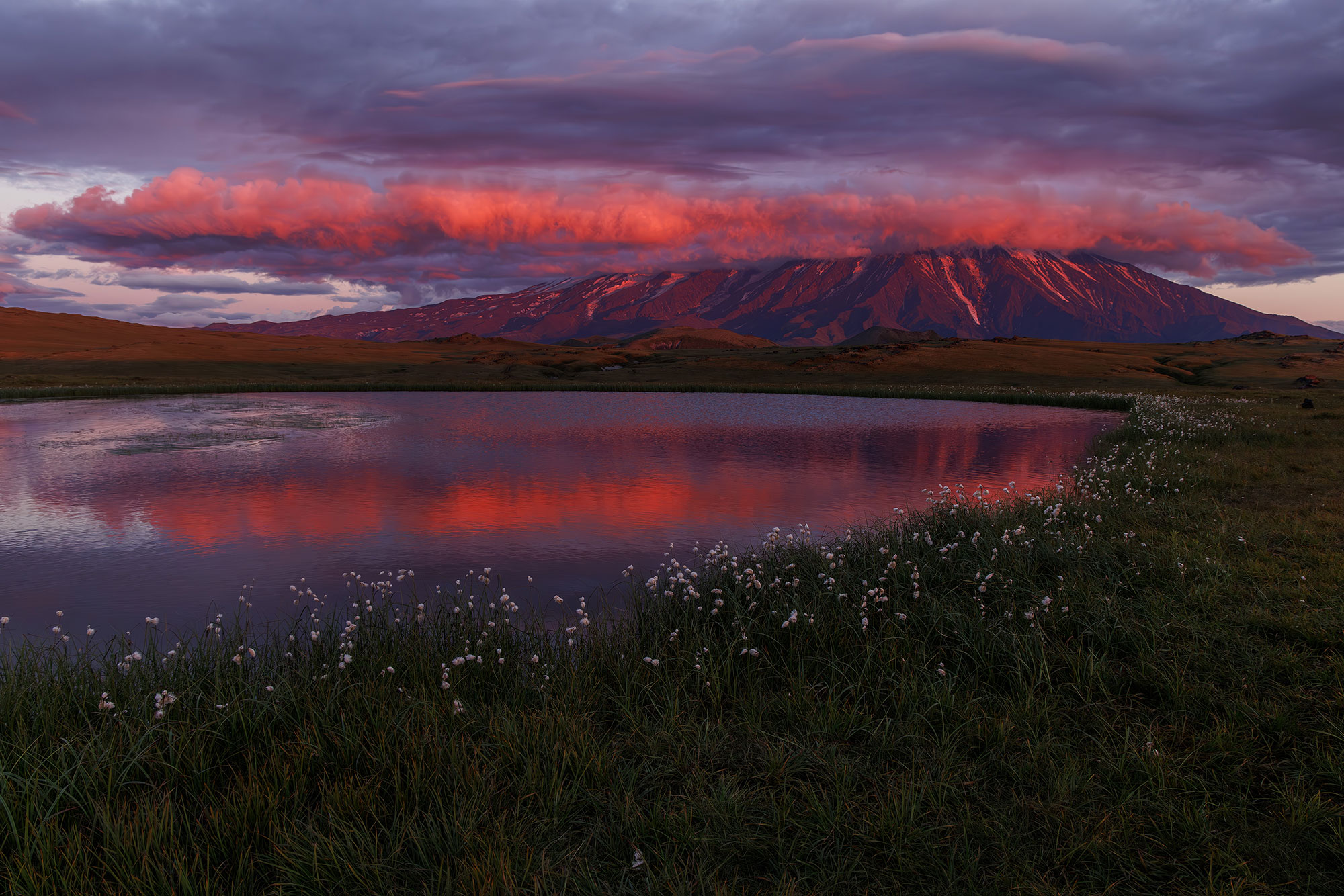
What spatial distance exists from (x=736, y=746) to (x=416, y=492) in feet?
49.0

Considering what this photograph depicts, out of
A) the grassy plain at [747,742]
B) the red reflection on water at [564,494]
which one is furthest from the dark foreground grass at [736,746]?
the red reflection on water at [564,494]

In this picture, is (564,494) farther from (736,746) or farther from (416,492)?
(736,746)

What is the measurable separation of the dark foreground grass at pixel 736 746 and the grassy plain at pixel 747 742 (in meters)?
0.03

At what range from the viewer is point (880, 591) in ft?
28.0

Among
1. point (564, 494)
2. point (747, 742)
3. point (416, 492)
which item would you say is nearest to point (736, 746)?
point (747, 742)

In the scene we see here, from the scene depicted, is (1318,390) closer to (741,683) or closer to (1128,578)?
(1128,578)

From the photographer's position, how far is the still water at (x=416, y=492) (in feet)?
39.4

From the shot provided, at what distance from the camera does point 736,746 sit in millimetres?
6109

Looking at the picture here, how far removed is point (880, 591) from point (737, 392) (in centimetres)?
6015

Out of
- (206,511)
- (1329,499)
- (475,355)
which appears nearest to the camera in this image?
(1329,499)

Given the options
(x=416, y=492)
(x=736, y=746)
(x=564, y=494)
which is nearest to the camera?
(x=736, y=746)

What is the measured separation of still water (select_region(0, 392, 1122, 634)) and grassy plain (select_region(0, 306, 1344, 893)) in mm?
2707

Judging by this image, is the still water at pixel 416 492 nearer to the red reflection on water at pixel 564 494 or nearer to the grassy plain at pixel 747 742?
the red reflection on water at pixel 564 494

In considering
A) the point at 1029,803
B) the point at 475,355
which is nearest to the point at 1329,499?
the point at 1029,803
